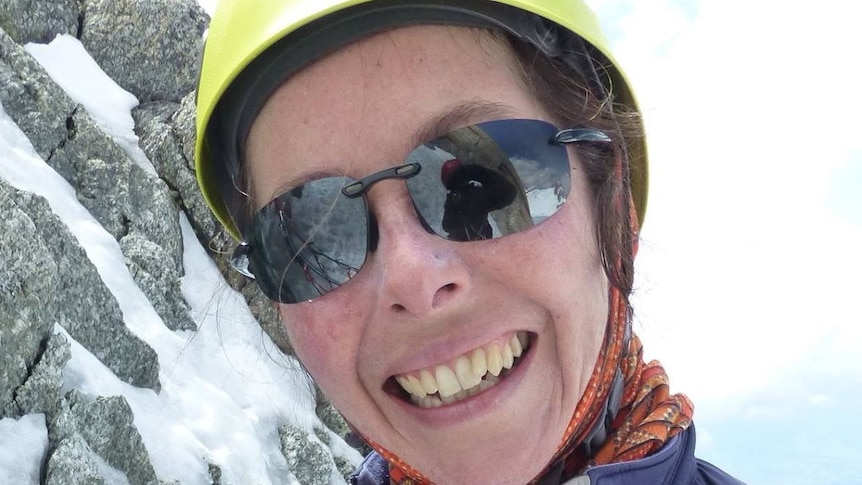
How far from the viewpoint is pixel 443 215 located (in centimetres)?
140

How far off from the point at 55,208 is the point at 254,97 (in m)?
13.4

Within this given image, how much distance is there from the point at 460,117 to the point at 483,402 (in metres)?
0.62

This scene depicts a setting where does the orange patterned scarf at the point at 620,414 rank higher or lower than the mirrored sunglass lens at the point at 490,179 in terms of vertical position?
lower

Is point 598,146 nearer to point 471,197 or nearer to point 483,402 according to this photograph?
point 471,197

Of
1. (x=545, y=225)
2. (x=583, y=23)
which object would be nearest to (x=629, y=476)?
(x=545, y=225)

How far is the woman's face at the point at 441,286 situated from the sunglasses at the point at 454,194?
24mm

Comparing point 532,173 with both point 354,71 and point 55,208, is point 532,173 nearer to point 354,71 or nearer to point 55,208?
point 354,71

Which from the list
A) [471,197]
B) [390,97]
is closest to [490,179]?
[471,197]

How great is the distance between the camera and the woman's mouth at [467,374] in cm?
140

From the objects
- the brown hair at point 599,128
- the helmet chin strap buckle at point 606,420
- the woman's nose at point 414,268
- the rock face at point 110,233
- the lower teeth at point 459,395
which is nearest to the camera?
the woman's nose at point 414,268

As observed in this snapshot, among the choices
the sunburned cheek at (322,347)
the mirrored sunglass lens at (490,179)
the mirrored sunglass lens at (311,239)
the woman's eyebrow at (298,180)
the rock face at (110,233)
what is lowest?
the rock face at (110,233)

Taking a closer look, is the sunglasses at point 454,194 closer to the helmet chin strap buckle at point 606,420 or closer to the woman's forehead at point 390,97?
the woman's forehead at point 390,97

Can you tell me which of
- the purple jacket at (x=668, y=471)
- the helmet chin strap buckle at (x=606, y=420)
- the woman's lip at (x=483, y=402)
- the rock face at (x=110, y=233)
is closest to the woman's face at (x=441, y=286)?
the woman's lip at (x=483, y=402)

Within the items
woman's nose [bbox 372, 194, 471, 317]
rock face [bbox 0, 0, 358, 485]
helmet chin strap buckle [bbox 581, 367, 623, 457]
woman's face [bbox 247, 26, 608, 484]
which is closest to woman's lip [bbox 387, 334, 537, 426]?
woman's face [bbox 247, 26, 608, 484]
